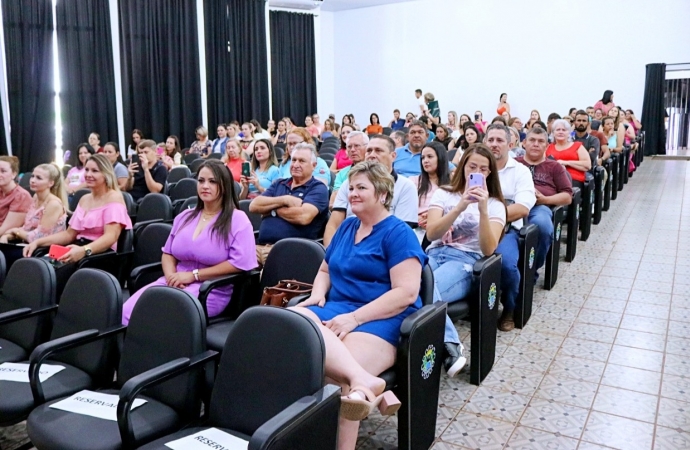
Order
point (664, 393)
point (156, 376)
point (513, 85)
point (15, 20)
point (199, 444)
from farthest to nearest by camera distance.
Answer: point (513, 85) < point (15, 20) < point (664, 393) < point (156, 376) < point (199, 444)

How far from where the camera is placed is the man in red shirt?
404cm

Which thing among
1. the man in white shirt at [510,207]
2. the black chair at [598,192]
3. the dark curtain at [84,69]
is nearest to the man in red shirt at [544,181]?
the man in white shirt at [510,207]

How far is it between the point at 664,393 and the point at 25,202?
13.8 ft

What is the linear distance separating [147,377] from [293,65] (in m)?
13.1

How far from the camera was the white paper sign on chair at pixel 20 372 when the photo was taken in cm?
215

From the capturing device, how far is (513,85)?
526 inches

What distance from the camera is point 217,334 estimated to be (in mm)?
Answer: 2480

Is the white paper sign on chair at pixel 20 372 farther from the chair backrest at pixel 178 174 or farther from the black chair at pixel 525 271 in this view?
the chair backrest at pixel 178 174

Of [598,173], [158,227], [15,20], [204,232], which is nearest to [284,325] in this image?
[204,232]

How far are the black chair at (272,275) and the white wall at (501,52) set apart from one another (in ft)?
38.5

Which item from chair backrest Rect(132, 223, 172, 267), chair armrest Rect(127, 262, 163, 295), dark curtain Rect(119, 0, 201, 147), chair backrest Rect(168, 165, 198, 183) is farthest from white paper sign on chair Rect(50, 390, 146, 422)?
dark curtain Rect(119, 0, 201, 147)

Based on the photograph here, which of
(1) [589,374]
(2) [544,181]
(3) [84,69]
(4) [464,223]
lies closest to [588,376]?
(1) [589,374]

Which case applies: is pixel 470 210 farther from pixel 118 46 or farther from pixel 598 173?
pixel 118 46

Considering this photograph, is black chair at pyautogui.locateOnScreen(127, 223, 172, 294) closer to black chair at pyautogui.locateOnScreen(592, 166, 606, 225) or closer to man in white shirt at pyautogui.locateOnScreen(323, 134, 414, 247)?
man in white shirt at pyautogui.locateOnScreen(323, 134, 414, 247)
